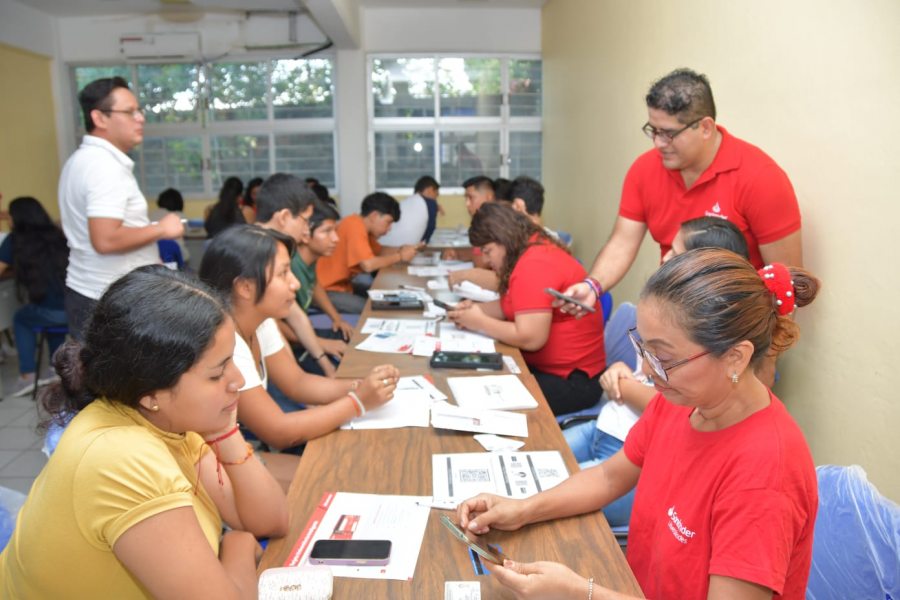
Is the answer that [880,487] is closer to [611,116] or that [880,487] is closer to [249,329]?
[249,329]

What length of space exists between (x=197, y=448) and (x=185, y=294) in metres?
0.36

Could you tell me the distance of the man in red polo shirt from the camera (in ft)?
6.89

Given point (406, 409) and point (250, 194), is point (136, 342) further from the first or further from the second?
point (250, 194)

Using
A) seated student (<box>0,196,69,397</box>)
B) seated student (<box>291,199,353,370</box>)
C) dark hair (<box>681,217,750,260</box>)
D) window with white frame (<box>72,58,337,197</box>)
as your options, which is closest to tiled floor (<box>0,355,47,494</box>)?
seated student (<box>0,196,69,397</box>)

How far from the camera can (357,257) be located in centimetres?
468

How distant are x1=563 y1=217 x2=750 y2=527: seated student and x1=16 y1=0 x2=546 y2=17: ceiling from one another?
244 inches

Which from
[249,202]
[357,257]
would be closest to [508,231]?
[357,257]

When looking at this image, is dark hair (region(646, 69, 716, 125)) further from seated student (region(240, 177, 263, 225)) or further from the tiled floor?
seated student (region(240, 177, 263, 225))

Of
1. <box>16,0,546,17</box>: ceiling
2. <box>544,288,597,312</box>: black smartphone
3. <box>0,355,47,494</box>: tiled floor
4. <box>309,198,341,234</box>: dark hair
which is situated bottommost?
<box>0,355,47,494</box>: tiled floor

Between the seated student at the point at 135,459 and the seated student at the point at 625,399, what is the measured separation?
1.09 m

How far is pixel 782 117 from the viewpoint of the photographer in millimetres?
2486

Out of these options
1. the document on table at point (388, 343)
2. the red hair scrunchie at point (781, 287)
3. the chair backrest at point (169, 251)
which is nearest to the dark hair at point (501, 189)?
the chair backrest at point (169, 251)

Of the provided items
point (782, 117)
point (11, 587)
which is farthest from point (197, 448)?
point (782, 117)

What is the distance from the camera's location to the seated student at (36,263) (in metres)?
4.24
